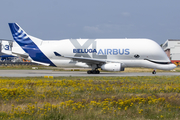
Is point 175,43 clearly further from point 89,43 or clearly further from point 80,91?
point 80,91

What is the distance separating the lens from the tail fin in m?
34.7

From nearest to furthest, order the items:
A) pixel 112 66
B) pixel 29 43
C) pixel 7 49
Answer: pixel 112 66 < pixel 29 43 < pixel 7 49

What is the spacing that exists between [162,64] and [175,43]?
313 ft

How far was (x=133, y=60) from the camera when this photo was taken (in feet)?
103

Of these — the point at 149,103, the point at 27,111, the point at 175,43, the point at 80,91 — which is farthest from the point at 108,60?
the point at 175,43

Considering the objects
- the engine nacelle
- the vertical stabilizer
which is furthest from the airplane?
the vertical stabilizer

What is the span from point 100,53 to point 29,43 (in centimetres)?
1254

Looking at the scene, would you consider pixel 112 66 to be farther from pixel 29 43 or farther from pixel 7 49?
pixel 7 49

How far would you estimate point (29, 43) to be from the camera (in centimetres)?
3591

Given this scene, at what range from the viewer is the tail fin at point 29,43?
114 feet

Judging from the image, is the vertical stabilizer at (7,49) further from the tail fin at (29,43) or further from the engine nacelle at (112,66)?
the engine nacelle at (112,66)

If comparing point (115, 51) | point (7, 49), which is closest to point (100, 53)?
point (115, 51)

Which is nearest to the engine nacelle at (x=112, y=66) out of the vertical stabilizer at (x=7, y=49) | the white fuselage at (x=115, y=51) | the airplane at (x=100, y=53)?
the airplane at (x=100, y=53)

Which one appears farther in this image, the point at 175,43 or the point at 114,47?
the point at 175,43
